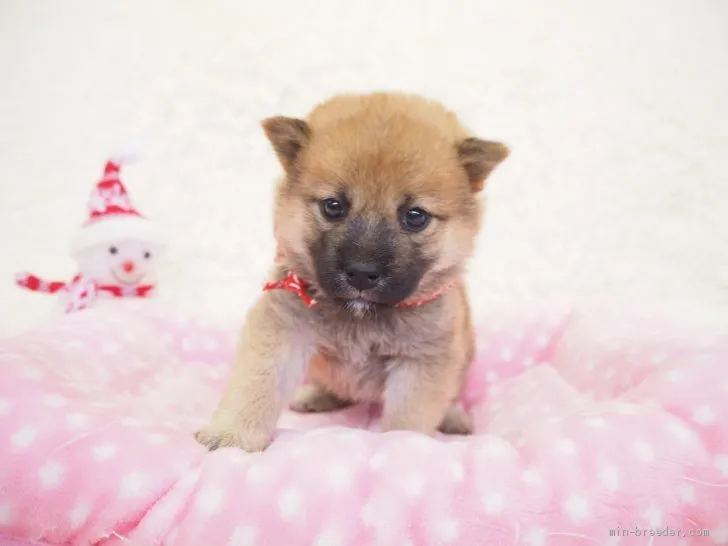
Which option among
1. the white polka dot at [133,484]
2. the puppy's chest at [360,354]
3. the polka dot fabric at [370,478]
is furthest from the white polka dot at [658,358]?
the white polka dot at [133,484]

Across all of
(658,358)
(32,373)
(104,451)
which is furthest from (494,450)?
(32,373)

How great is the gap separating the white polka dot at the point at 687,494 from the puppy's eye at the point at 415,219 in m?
0.76

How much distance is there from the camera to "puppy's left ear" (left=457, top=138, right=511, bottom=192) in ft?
4.88

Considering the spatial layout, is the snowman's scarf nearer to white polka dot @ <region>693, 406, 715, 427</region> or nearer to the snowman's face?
the snowman's face

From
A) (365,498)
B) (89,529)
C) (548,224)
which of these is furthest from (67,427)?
(548,224)

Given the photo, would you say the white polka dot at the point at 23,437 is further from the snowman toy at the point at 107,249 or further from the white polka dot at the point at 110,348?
the snowman toy at the point at 107,249

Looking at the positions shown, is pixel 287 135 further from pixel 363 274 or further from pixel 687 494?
pixel 687 494

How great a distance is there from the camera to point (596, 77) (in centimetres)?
311

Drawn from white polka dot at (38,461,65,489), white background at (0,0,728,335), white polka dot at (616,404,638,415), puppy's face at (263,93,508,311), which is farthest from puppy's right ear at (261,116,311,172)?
white background at (0,0,728,335)

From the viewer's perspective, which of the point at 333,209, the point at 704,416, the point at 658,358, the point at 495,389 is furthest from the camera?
the point at 495,389

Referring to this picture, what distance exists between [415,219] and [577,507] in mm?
692

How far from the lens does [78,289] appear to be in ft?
7.97

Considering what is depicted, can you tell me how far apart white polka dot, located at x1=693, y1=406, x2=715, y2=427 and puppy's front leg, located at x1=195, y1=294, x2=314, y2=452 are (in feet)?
2.93

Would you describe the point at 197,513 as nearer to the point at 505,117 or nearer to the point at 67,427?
the point at 67,427
